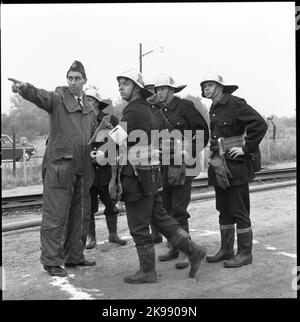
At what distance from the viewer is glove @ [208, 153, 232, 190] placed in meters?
5.35

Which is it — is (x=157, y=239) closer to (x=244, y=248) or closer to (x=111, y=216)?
(x=111, y=216)

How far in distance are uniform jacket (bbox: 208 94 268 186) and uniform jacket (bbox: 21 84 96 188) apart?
5.01 ft

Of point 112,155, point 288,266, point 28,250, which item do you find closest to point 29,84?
point 112,155

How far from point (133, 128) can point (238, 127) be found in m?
1.32

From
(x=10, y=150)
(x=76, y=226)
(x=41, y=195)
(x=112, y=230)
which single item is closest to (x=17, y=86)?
(x=76, y=226)

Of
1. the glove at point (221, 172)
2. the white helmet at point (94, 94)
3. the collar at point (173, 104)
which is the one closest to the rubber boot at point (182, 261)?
the glove at point (221, 172)

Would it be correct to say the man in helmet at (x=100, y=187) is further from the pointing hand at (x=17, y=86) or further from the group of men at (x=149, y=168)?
the pointing hand at (x=17, y=86)

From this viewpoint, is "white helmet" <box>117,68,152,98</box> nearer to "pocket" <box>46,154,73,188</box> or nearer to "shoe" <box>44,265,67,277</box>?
"pocket" <box>46,154,73,188</box>

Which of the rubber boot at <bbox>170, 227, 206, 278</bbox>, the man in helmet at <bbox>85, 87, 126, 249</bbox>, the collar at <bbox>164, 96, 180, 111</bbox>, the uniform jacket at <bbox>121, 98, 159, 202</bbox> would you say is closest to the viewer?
the uniform jacket at <bbox>121, 98, 159, 202</bbox>

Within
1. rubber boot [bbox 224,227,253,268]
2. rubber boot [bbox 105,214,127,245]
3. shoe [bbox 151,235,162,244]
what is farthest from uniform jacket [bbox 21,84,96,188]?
rubber boot [bbox 224,227,253,268]

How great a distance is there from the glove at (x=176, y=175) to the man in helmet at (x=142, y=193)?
1.84ft

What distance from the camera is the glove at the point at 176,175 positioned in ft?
18.2
